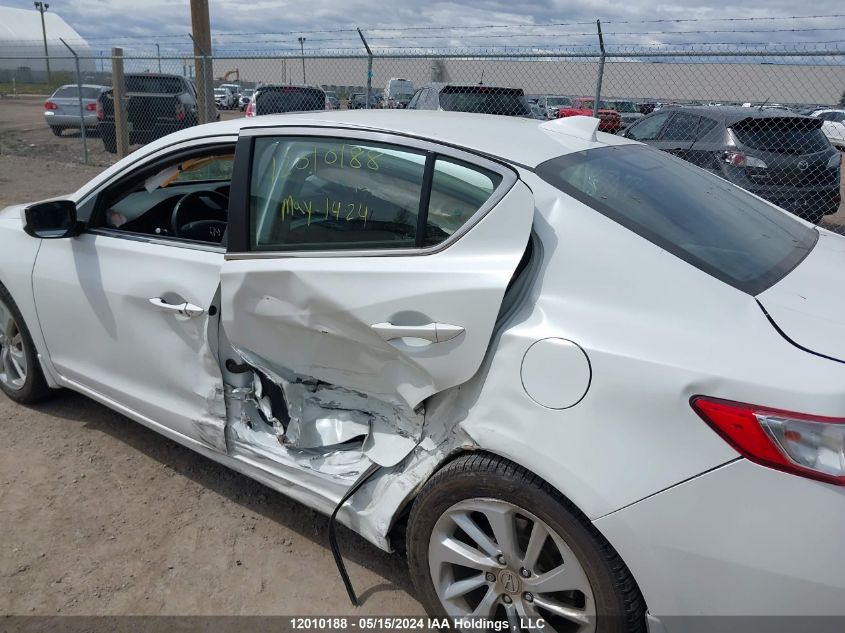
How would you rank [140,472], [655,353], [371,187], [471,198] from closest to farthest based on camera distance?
[655,353] < [471,198] < [371,187] < [140,472]

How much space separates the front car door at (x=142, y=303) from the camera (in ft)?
8.59

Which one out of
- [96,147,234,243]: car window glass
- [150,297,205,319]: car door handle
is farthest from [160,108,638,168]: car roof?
[150,297,205,319]: car door handle

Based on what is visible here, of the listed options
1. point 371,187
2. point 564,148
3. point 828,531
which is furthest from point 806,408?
point 371,187

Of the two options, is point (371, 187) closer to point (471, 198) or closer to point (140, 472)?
point (471, 198)

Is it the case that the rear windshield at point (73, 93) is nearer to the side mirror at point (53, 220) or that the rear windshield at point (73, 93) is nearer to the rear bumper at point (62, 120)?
the rear bumper at point (62, 120)

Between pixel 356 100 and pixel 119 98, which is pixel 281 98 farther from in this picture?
pixel 356 100

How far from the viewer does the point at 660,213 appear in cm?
210

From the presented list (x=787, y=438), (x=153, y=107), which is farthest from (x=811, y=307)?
(x=153, y=107)

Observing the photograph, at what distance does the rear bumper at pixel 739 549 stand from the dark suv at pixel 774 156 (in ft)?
21.9

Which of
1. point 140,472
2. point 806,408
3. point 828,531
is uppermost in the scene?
point 806,408

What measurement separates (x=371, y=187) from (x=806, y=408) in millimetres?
1485

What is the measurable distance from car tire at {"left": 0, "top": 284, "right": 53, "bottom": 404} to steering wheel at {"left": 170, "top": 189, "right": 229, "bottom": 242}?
0.99 meters

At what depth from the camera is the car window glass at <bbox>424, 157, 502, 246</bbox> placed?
6.81 feet

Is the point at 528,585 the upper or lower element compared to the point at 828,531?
lower
